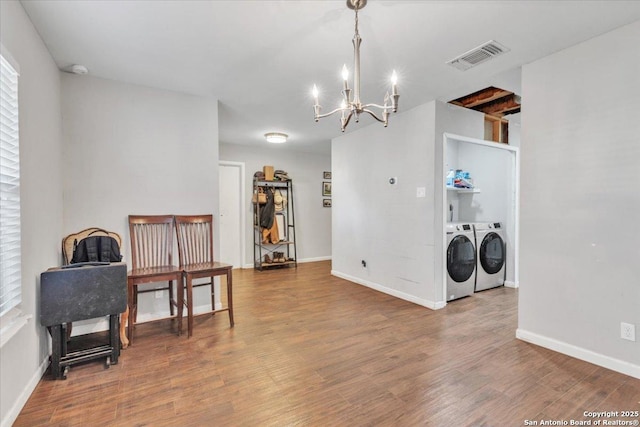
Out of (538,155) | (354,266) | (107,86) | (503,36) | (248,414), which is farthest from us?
(354,266)

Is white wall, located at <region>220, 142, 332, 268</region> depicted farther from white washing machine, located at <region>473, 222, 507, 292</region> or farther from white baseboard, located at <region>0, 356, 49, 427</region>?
white baseboard, located at <region>0, 356, 49, 427</region>

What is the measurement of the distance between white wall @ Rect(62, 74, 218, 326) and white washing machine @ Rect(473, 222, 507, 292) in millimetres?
3522

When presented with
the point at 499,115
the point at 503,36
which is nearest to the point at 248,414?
the point at 503,36

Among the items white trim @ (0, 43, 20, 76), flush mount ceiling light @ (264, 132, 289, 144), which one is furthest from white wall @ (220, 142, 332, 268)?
white trim @ (0, 43, 20, 76)

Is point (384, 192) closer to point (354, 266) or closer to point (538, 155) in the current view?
point (354, 266)

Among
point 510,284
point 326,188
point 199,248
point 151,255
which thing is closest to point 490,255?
point 510,284

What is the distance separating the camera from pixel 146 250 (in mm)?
3049

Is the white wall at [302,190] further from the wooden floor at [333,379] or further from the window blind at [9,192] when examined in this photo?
the window blind at [9,192]

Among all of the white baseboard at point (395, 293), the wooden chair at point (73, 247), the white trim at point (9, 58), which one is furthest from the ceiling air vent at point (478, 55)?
the wooden chair at point (73, 247)

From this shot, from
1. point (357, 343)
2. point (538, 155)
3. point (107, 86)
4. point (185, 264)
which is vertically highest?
point (107, 86)

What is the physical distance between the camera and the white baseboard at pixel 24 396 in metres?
1.61

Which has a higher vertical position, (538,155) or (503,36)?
(503,36)

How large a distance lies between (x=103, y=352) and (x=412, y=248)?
3.24 metres

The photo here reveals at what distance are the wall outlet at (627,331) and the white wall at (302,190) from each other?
5111 mm
